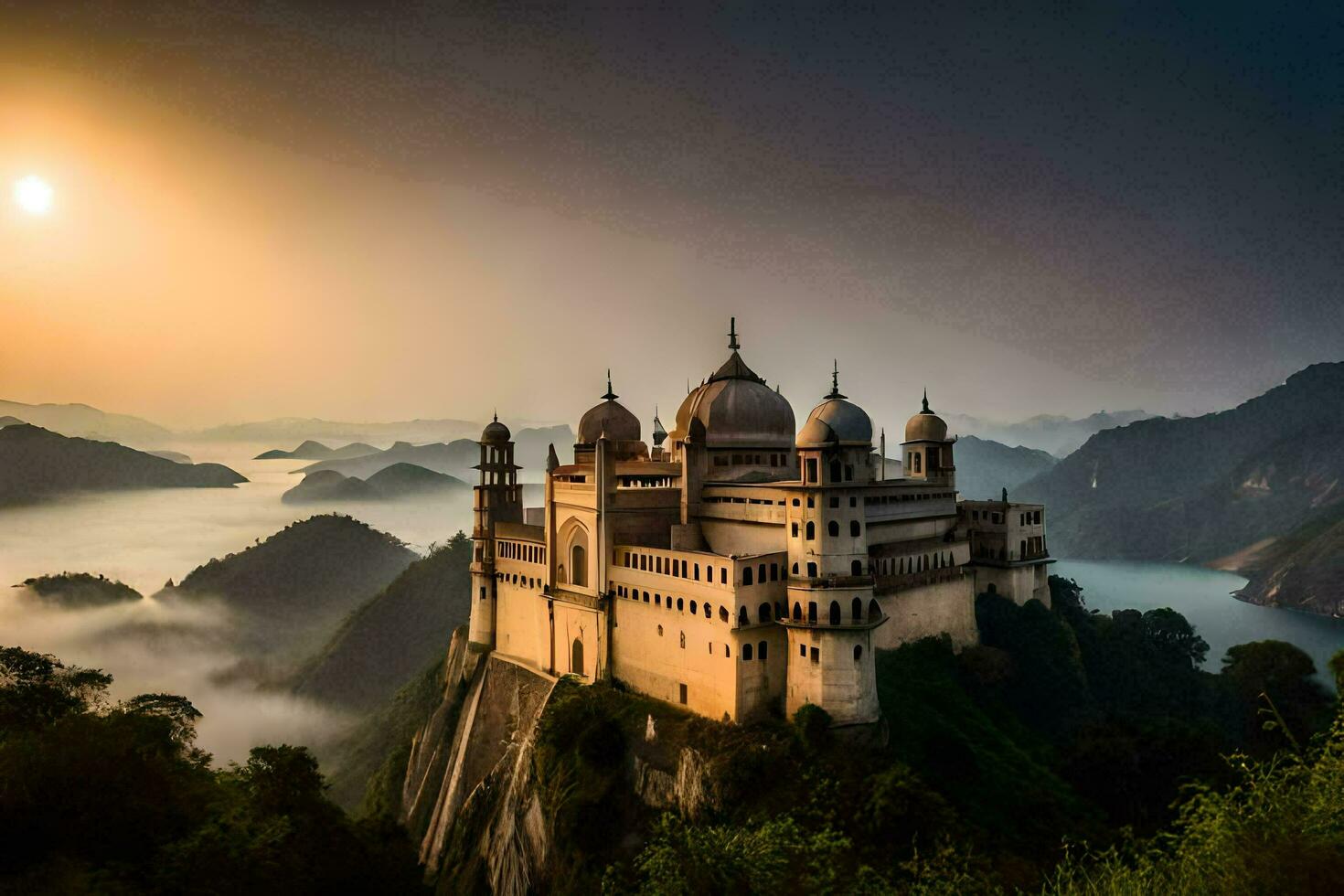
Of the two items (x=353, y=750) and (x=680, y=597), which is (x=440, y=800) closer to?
(x=680, y=597)

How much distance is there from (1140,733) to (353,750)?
65.2 metres

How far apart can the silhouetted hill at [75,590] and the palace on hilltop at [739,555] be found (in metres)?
84.4

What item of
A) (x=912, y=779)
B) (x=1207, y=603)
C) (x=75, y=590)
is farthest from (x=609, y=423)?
(x=1207, y=603)

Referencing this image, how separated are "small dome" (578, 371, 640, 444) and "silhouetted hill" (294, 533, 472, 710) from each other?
50966mm

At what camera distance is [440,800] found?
149 ft

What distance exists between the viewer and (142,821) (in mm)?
17906

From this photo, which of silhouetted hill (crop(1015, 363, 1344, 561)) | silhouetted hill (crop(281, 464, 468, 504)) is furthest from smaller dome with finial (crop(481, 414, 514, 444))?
silhouetted hill (crop(1015, 363, 1344, 561))

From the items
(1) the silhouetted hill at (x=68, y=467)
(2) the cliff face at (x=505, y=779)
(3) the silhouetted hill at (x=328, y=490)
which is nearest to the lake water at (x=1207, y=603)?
(2) the cliff face at (x=505, y=779)

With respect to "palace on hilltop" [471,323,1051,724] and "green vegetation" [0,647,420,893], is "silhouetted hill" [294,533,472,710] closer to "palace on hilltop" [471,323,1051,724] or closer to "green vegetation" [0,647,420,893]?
"palace on hilltop" [471,323,1051,724]

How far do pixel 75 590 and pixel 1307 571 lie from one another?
537ft

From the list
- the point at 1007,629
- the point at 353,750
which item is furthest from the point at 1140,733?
the point at 353,750

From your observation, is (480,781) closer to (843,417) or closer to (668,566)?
(668,566)

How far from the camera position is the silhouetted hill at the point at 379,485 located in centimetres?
14450

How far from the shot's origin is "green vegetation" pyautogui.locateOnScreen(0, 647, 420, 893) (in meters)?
16.3
